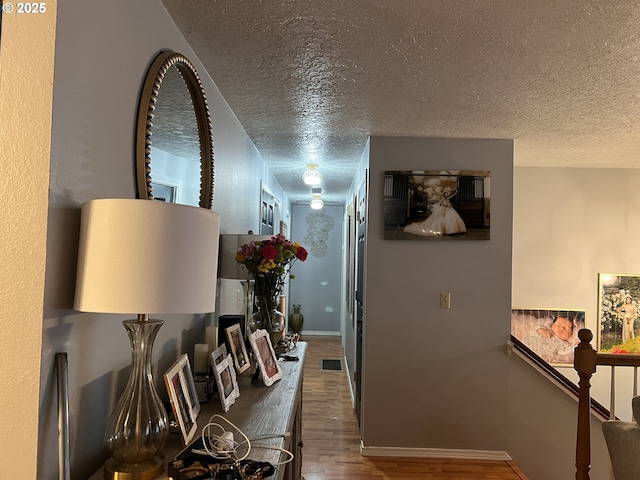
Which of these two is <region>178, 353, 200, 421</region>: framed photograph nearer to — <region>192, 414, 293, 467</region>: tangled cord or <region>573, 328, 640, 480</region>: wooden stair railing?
<region>192, 414, 293, 467</region>: tangled cord

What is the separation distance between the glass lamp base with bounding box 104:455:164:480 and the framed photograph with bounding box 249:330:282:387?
799 mm

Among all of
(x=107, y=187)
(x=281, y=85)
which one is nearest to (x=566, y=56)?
(x=281, y=85)

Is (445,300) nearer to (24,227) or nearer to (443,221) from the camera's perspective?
(443,221)

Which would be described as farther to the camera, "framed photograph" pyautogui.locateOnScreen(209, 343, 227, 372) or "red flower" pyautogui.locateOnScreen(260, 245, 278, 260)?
"red flower" pyautogui.locateOnScreen(260, 245, 278, 260)

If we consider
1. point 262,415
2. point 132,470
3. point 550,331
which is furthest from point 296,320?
point 132,470

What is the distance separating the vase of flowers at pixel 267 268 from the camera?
2.08 meters

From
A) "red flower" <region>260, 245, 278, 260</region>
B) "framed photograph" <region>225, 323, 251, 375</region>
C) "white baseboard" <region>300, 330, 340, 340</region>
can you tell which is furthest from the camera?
"white baseboard" <region>300, 330, 340, 340</region>

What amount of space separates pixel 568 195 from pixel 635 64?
2.57 meters

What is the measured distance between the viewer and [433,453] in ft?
10.6

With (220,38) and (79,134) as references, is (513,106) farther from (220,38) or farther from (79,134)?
(79,134)

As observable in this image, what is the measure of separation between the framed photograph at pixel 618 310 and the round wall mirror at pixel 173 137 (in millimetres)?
3939

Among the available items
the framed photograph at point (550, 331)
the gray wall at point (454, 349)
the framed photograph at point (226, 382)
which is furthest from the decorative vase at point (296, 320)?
the framed photograph at point (226, 382)

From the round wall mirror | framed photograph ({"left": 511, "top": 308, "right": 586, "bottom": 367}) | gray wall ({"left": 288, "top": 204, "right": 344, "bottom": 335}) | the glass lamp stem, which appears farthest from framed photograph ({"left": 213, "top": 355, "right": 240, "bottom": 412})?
gray wall ({"left": 288, "top": 204, "right": 344, "bottom": 335})

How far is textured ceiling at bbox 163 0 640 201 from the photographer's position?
1.61 metres
